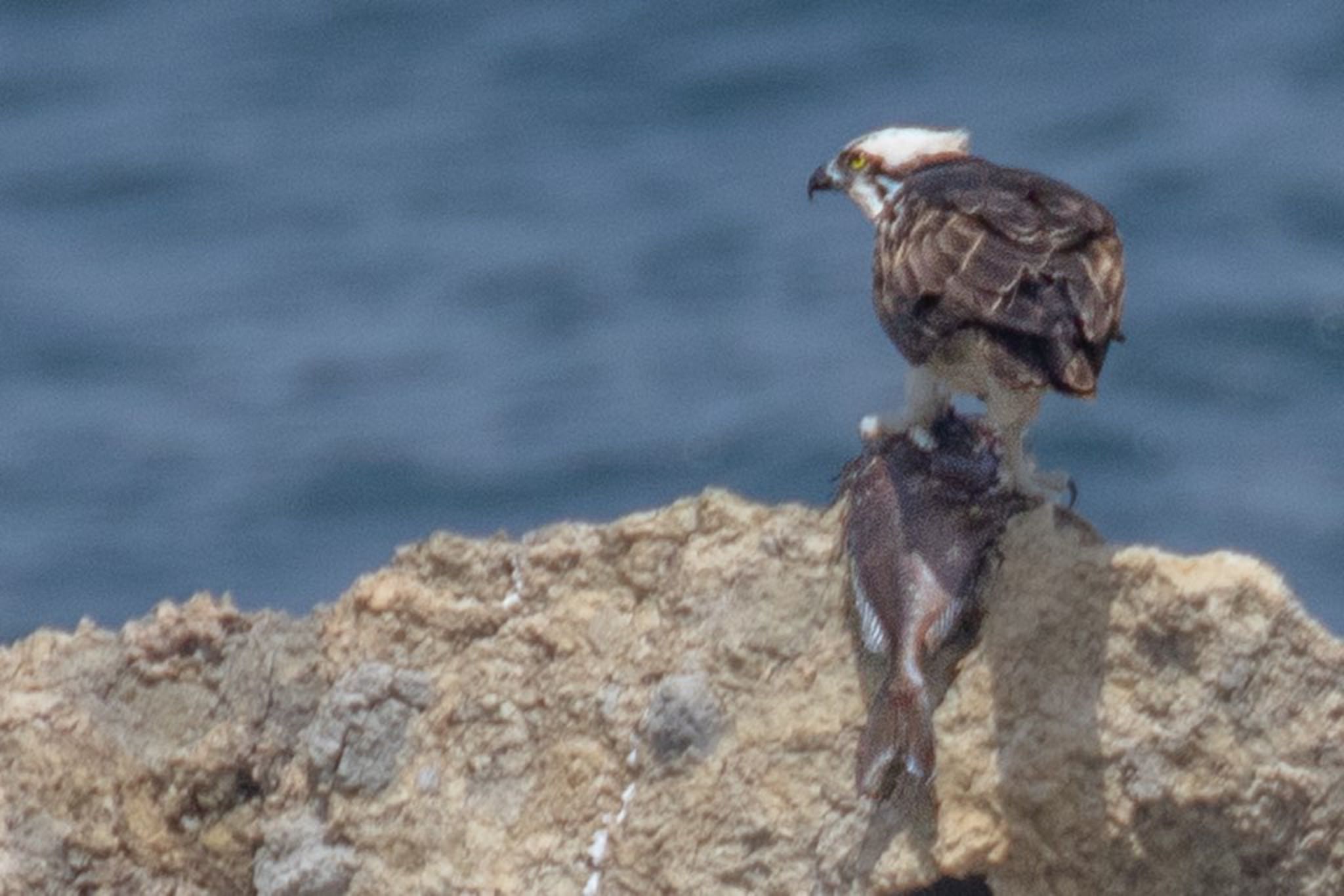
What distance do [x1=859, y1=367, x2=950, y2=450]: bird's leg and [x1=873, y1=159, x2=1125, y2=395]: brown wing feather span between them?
12cm

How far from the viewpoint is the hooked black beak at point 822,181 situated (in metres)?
8.25

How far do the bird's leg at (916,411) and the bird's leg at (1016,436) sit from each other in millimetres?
272

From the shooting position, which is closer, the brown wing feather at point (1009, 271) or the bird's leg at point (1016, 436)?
the brown wing feather at point (1009, 271)

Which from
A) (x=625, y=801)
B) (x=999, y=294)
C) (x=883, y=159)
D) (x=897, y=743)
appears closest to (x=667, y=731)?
(x=625, y=801)

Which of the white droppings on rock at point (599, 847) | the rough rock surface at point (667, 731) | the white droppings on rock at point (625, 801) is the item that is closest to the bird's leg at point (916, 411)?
the rough rock surface at point (667, 731)

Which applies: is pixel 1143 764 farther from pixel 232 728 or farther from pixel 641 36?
pixel 641 36

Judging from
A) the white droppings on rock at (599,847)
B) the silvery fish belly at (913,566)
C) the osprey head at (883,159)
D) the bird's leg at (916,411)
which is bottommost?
the white droppings on rock at (599,847)

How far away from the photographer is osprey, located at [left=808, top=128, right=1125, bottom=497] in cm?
612

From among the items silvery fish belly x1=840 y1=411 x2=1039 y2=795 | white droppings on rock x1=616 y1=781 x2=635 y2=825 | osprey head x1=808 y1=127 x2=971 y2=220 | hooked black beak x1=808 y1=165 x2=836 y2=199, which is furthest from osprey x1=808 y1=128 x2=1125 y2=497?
white droppings on rock x1=616 y1=781 x2=635 y2=825

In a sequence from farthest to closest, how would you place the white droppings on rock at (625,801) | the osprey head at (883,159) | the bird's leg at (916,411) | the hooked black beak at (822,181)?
the hooked black beak at (822,181) < the osprey head at (883,159) < the bird's leg at (916,411) < the white droppings on rock at (625,801)

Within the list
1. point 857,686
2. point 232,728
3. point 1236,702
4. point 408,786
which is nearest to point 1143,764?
point 1236,702

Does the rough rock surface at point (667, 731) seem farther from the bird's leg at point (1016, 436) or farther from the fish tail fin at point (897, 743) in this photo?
the bird's leg at point (1016, 436)

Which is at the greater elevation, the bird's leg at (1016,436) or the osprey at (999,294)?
the osprey at (999,294)

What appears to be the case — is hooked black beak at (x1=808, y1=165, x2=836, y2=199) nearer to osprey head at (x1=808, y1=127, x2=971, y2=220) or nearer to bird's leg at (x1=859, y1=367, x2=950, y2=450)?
osprey head at (x1=808, y1=127, x2=971, y2=220)
